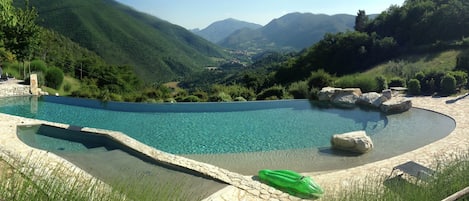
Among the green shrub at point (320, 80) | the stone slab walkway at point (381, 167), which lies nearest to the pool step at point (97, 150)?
the stone slab walkway at point (381, 167)

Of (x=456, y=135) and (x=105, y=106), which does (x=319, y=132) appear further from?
(x=105, y=106)

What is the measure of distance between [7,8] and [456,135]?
10085 mm

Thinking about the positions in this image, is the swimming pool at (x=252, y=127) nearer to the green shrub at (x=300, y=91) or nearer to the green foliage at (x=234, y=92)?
the green shrub at (x=300, y=91)

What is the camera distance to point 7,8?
5918 millimetres

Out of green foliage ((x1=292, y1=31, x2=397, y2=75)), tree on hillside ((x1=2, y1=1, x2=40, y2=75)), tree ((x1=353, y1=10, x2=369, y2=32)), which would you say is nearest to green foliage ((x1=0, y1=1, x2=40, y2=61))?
tree on hillside ((x1=2, y1=1, x2=40, y2=75))

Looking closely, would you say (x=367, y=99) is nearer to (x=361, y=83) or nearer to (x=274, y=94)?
(x=361, y=83)

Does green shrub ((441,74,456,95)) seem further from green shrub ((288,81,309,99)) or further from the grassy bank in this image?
the grassy bank

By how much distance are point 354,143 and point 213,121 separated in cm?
482

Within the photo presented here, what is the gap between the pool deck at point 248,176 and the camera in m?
4.95

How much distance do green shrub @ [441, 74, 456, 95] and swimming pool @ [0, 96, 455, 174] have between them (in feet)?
10.5

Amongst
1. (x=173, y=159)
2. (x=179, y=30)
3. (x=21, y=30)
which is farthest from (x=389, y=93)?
(x=179, y=30)

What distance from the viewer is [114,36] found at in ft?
241

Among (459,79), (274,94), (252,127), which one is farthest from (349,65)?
(252,127)

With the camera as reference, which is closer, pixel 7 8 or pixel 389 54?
pixel 7 8
